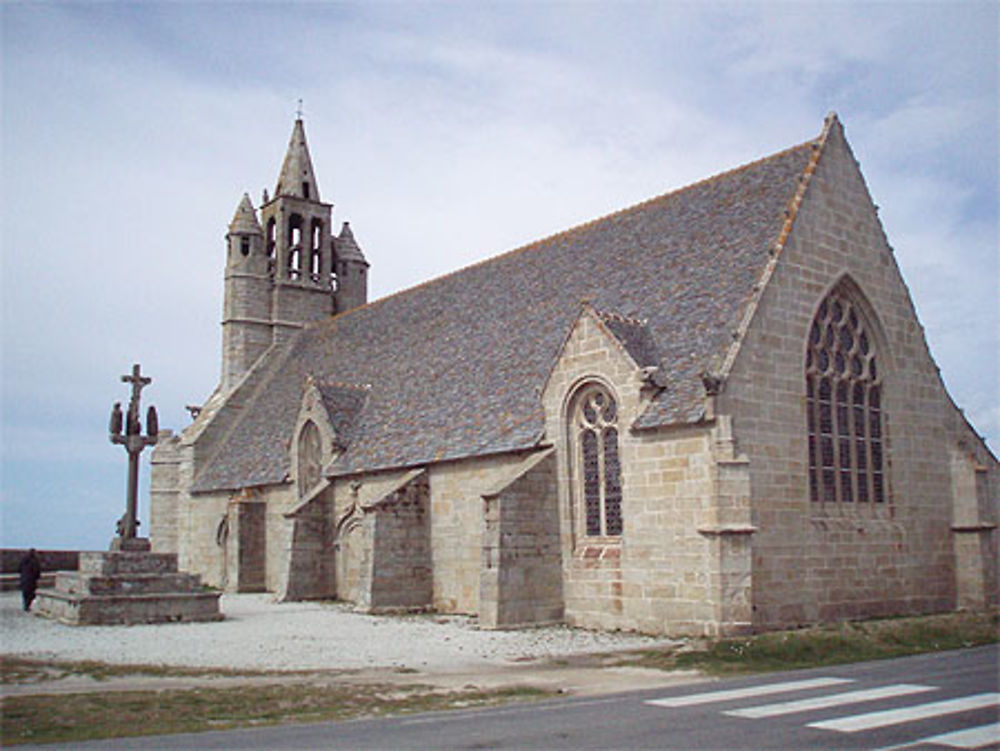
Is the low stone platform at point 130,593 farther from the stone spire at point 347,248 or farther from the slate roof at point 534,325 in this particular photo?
the stone spire at point 347,248

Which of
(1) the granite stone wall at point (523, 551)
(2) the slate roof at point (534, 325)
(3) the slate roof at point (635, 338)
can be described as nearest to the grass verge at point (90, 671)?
(1) the granite stone wall at point (523, 551)

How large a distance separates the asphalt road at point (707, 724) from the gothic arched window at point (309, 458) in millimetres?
18441

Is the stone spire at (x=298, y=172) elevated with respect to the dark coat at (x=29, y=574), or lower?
elevated

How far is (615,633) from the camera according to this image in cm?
1806

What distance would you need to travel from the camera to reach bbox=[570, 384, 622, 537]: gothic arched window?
63.0 feet

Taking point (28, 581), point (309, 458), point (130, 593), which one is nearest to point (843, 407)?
point (130, 593)

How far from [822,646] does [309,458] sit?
17.6 meters

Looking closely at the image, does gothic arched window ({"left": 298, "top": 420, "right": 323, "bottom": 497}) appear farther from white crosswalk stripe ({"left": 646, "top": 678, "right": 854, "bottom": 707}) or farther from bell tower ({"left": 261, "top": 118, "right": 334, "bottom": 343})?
white crosswalk stripe ({"left": 646, "top": 678, "right": 854, "bottom": 707})

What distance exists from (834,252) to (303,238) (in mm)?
25955

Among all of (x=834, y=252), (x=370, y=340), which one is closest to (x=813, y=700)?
(x=834, y=252)

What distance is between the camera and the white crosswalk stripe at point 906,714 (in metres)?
8.96

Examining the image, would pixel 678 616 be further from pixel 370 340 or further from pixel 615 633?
pixel 370 340

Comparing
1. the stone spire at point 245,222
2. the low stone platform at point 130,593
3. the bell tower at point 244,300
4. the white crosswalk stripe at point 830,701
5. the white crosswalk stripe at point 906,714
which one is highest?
the stone spire at point 245,222

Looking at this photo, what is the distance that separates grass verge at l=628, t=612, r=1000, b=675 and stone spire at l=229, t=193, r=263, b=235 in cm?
2904
